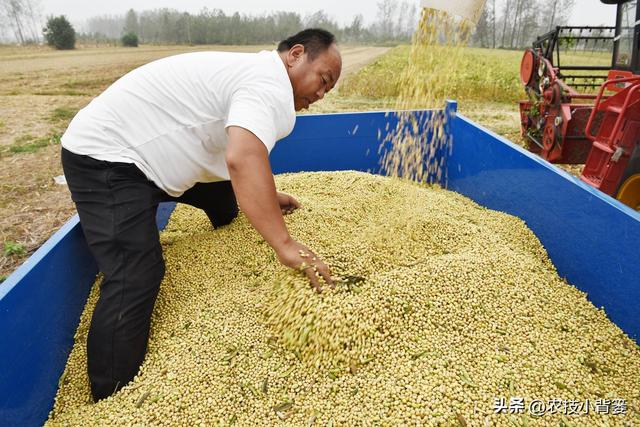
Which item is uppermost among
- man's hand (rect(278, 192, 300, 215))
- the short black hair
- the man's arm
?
the short black hair

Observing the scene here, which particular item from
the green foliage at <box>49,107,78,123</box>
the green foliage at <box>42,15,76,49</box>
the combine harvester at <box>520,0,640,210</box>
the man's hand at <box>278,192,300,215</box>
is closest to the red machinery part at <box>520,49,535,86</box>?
the combine harvester at <box>520,0,640,210</box>

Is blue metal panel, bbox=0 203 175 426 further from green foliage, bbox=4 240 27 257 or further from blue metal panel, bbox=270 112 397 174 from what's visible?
blue metal panel, bbox=270 112 397 174

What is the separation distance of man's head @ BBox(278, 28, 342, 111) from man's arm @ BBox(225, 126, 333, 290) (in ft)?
1.35

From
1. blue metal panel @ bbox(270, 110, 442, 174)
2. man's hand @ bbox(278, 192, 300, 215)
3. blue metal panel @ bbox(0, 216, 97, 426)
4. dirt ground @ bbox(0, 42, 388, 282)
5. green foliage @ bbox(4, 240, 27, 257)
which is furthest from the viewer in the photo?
blue metal panel @ bbox(270, 110, 442, 174)

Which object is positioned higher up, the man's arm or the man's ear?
the man's ear

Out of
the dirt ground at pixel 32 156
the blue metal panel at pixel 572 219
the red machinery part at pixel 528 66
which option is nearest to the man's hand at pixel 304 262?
the blue metal panel at pixel 572 219

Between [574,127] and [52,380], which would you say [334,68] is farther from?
[574,127]

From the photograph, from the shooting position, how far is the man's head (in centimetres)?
178

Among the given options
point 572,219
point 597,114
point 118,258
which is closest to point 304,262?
point 118,258

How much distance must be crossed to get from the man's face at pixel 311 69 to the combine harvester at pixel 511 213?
1.20m

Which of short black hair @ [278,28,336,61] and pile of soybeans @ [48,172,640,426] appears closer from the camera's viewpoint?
pile of soybeans @ [48,172,640,426]

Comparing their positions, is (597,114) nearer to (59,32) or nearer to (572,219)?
(572,219)

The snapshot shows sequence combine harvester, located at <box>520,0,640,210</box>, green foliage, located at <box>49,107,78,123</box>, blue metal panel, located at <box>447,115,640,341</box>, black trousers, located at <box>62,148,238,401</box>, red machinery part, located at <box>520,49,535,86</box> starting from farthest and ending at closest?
1. green foliage, located at <box>49,107,78,123</box>
2. red machinery part, located at <box>520,49,535,86</box>
3. combine harvester, located at <box>520,0,640,210</box>
4. blue metal panel, located at <box>447,115,640,341</box>
5. black trousers, located at <box>62,148,238,401</box>

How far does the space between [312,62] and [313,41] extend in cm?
10
